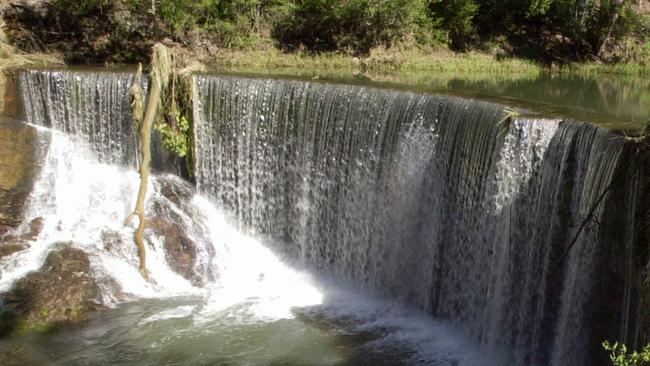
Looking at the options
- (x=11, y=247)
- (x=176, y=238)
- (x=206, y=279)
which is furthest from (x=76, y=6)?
(x=206, y=279)

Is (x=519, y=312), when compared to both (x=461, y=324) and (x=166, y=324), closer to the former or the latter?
(x=461, y=324)

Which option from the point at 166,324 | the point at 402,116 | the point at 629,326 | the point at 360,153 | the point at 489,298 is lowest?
the point at 166,324

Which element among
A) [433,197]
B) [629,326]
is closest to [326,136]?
[433,197]

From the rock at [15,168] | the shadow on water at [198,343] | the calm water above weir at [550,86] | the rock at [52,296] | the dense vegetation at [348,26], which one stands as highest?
the dense vegetation at [348,26]

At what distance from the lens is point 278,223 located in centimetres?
946

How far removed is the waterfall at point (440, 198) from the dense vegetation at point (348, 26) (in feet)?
25.0

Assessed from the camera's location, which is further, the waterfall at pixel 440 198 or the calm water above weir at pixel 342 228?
the calm water above weir at pixel 342 228

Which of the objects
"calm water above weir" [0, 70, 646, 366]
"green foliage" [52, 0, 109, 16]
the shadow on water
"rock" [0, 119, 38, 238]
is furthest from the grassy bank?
the shadow on water

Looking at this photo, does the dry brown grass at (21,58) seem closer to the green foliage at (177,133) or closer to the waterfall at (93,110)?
the waterfall at (93,110)

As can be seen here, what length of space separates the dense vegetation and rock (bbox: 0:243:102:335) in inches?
327

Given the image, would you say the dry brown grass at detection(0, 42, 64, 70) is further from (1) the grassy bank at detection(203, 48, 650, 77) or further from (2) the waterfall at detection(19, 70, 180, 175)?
(1) the grassy bank at detection(203, 48, 650, 77)

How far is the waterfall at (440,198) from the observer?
575cm

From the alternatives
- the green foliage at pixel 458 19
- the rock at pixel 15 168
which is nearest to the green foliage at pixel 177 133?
the rock at pixel 15 168

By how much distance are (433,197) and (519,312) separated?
1798 millimetres
